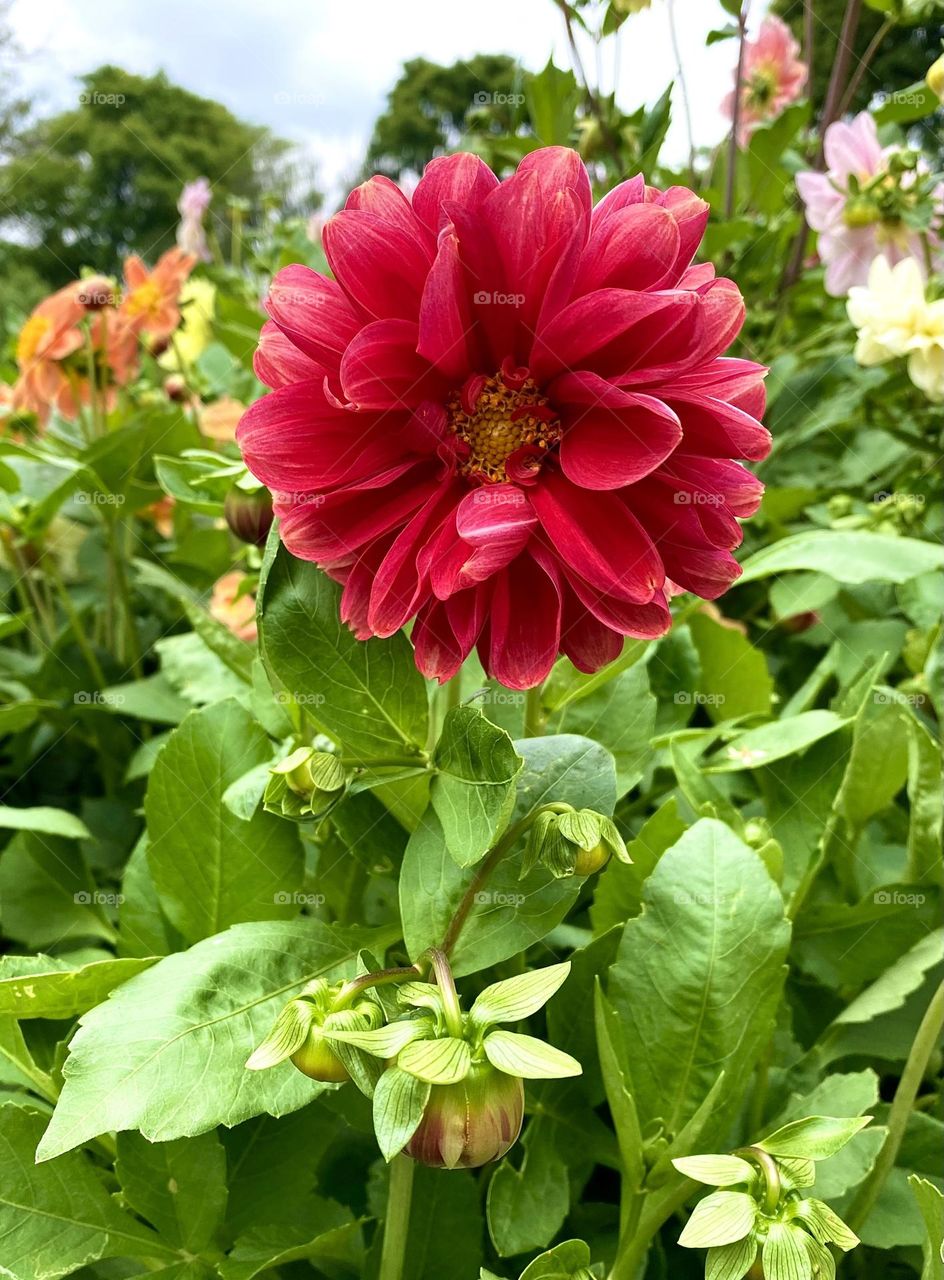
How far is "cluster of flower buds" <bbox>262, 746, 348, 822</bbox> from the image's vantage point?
1.12ft

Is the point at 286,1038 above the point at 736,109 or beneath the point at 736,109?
beneath

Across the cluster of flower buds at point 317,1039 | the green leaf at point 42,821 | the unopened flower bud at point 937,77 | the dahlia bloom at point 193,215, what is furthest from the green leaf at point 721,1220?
the dahlia bloom at point 193,215

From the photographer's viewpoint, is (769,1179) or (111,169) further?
(111,169)

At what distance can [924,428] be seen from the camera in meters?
0.86

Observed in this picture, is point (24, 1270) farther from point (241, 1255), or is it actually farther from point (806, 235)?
point (806, 235)

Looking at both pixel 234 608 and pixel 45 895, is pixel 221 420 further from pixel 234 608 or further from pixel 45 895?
pixel 45 895

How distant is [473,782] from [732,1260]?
0.15 metres

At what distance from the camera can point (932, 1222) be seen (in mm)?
317

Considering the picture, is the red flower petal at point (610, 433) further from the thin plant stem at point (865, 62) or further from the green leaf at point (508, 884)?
the thin plant stem at point (865, 62)

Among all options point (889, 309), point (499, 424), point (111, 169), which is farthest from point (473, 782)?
point (111, 169)

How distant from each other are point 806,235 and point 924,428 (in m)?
0.24

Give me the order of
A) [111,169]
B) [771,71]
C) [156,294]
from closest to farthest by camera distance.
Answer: [156,294] → [771,71] → [111,169]

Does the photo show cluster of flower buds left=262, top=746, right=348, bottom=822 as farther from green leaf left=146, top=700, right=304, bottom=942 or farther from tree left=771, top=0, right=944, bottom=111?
tree left=771, top=0, right=944, bottom=111

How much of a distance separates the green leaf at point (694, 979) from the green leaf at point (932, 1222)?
0.07 m
